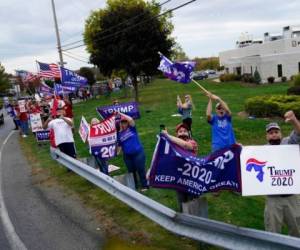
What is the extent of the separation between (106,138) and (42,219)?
2336 millimetres

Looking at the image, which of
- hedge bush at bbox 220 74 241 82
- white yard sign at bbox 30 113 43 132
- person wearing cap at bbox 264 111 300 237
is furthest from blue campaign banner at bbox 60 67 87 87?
hedge bush at bbox 220 74 241 82

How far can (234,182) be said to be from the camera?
19.1 ft

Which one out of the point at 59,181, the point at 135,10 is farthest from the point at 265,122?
the point at 135,10

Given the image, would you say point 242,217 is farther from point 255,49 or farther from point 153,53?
point 255,49

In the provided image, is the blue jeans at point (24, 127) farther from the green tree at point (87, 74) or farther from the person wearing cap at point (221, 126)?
the green tree at point (87, 74)

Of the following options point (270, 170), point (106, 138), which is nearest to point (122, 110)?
point (106, 138)

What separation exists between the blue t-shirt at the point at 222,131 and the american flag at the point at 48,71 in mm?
18319

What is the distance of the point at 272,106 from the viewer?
59.1 ft

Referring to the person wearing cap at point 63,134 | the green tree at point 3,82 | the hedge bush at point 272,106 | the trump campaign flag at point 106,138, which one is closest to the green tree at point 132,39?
the hedge bush at point 272,106

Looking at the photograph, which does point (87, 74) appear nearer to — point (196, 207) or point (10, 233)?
point (10, 233)

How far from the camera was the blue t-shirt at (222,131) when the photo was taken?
29.6 feet

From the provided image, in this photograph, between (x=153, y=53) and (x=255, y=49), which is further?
(x=255, y=49)

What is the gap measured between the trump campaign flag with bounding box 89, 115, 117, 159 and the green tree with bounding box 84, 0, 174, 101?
27.5 m

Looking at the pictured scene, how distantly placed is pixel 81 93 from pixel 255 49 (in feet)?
82.5
